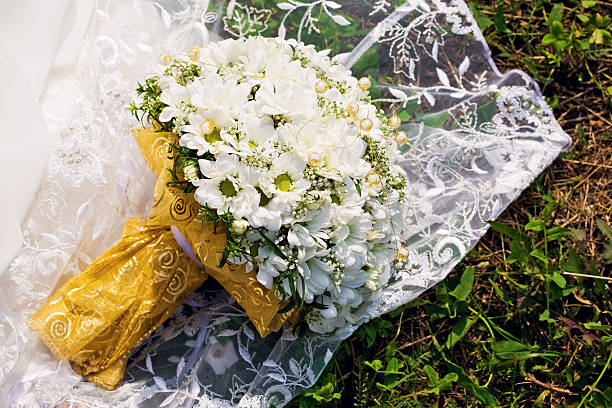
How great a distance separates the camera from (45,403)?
133 centimetres

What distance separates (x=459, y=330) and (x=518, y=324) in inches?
7.4

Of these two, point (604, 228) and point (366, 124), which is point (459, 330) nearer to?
point (604, 228)

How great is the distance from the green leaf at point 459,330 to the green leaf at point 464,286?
7 cm

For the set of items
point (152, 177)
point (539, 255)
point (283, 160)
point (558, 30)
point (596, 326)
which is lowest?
point (596, 326)

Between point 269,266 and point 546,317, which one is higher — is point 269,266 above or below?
above

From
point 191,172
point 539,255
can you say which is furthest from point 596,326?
point 191,172

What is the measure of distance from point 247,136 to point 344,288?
0.40 m

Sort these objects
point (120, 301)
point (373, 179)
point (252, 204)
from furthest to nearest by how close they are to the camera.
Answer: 1. point (120, 301)
2. point (373, 179)
3. point (252, 204)

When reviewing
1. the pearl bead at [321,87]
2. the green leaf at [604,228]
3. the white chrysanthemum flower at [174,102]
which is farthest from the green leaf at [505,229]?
the white chrysanthemum flower at [174,102]

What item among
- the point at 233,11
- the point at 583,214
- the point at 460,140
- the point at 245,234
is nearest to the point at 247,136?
the point at 245,234

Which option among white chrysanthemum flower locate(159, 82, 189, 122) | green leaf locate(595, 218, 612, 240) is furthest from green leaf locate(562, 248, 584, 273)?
white chrysanthemum flower locate(159, 82, 189, 122)

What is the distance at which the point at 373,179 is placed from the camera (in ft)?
3.66

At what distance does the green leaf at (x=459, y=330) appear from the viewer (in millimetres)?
1579

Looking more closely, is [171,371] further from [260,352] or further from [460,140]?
[460,140]
